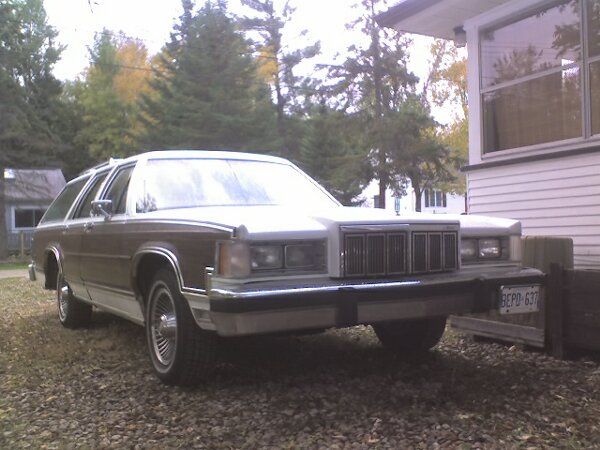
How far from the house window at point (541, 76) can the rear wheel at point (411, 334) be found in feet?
9.50

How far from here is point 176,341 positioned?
Answer: 392 centimetres

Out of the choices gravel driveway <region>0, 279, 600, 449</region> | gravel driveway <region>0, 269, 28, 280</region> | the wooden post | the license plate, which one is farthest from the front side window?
gravel driveway <region>0, 269, 28, 280</region>

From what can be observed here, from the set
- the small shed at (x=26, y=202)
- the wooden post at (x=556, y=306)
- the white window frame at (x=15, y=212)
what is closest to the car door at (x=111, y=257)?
the wooden post at (x=556, y=306)

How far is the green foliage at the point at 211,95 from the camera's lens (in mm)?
24422

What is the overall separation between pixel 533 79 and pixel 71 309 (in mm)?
5673

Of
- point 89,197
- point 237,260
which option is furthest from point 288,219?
point 89,197

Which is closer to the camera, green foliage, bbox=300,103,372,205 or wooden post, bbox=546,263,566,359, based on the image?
wooden post, bbox=546,263,566,359

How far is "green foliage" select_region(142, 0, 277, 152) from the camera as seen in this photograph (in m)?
24.4

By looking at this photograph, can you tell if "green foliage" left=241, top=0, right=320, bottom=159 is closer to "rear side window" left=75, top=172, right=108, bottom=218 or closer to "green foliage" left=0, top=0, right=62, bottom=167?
"green foliage" left=0, top=0, right=62, bottom=167

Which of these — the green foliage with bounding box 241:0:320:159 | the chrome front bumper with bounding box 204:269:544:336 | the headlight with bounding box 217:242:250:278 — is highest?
the green foliage with bounding box 241:0:320:159

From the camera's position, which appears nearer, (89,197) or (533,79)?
(89,197)

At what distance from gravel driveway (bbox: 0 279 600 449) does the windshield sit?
50.2 inches

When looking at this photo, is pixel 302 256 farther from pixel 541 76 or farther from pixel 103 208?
pixel 541 76

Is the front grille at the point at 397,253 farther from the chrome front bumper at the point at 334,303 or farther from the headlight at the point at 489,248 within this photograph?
the headlight at the point at 489,248
